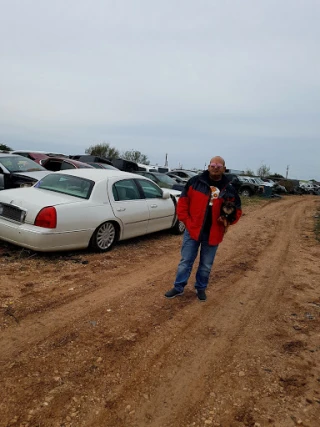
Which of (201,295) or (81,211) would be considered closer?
(201,295)

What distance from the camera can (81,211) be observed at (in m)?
5.22

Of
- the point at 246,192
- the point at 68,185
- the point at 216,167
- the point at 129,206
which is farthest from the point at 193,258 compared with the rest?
the point at 246,192

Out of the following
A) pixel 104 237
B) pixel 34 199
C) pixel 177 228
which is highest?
pixel 34 199

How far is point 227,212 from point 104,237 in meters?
2.50

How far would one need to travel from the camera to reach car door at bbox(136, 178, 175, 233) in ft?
21.9

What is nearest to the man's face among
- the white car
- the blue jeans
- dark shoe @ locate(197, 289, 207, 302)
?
the blue jeans

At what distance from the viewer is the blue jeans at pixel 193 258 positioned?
404 centimetres

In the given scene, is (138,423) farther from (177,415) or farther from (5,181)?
(5,181)

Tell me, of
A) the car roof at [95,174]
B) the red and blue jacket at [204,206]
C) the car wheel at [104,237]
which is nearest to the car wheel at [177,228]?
the car roof at [95,174]

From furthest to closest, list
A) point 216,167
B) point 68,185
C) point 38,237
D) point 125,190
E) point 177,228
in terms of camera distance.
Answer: point 177,228, point 125,190, point 68,185, point 38,237, point 216,167

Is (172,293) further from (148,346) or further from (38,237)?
(38,237)

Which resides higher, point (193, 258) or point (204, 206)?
point (204, 206)

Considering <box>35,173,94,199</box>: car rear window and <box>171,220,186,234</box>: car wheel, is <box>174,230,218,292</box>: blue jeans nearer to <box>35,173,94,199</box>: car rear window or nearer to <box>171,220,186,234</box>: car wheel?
<box>35,173,94,199</box>: car rear window

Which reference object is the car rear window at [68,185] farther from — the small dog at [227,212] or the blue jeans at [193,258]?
the small dog at [227,212]
